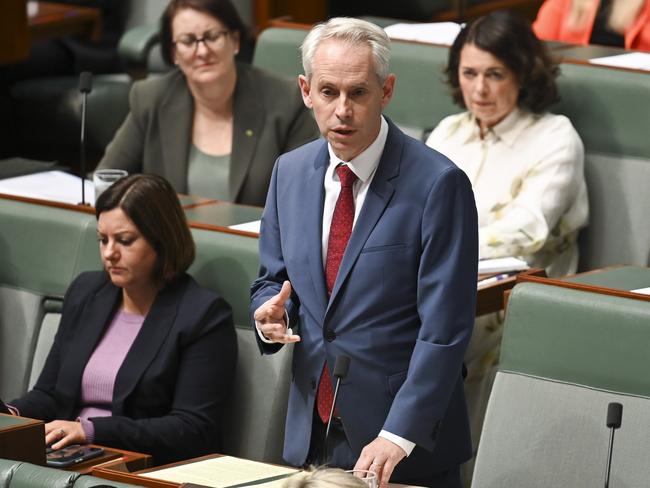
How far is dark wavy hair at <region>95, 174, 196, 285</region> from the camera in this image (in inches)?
97.2

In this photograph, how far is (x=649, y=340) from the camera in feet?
6.81

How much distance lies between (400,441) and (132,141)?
1563 millimetres

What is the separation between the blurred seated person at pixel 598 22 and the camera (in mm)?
3564

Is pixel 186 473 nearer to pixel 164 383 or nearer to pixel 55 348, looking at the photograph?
pixel 164 383

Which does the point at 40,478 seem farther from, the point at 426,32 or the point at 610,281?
the point at 426,32

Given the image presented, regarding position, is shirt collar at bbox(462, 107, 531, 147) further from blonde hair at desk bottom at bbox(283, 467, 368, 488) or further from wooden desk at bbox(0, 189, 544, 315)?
blonde hair at desk bottom at bbox(283, 467, 368, 488)

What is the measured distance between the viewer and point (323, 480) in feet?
4.69

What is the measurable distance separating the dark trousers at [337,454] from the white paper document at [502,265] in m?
0.71

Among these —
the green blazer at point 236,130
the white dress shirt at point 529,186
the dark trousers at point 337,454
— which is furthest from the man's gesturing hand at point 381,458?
the green blazer at point 236,130

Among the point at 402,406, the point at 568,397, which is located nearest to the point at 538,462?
the point at 568,397

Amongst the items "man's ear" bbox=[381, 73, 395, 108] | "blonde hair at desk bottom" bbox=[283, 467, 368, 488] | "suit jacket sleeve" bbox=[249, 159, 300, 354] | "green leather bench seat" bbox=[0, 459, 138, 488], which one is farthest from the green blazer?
"blonde hair at desk bottom" bbox=[283, 467, 368, 488]

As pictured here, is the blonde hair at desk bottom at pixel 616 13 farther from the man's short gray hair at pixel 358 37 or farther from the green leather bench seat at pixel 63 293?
the man's short gray hair at pixel 358 37

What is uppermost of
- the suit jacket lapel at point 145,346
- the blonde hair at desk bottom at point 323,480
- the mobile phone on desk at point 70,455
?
the blonde hair at desk bottom at point 323,480

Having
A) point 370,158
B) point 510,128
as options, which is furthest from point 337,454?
point 510,128
